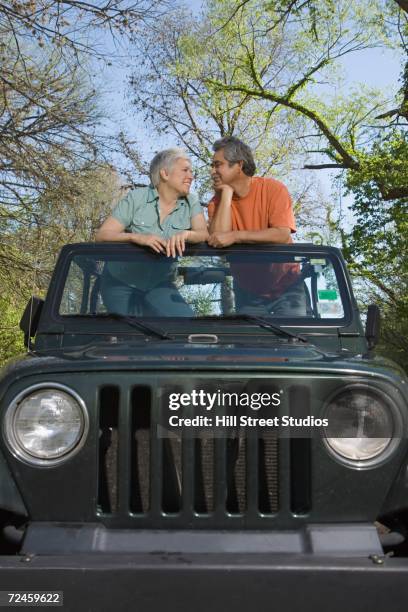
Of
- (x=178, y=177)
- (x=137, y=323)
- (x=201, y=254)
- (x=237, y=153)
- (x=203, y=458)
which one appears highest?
(x=237, y=153)

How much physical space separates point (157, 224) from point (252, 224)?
0.48m

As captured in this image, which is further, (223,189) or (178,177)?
(223,189)

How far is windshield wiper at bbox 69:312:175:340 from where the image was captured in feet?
11.3

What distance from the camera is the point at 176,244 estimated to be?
13.0 ft

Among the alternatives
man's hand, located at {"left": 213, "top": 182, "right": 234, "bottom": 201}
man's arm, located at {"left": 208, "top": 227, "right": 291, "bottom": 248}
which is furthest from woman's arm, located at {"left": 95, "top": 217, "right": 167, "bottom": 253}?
man's hand, located at {"left": 213, "top": 182, "right": 234, "bottom": 201}

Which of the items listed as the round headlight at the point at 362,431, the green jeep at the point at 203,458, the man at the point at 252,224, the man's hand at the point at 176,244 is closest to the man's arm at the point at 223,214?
the man at the point at 252,224

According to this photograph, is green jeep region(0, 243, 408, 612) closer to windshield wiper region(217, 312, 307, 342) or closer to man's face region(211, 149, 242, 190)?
windshield wiper region(217, 312, 307, 342)

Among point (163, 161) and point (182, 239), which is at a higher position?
point (163, 161)

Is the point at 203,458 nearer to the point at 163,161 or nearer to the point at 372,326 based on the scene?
the point at 372,326

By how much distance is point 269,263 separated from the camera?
3.98 meters

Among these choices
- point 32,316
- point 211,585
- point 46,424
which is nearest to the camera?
point 211,585

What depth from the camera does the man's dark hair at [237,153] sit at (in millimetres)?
4391

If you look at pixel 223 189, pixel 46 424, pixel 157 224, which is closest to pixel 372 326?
pixel 223 189

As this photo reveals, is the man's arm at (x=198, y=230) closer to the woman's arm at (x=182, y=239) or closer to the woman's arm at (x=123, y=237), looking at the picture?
the woman's arm at (x=182, y=239)
